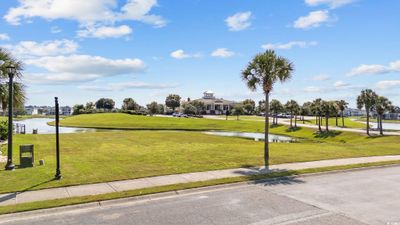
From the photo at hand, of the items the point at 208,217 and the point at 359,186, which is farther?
the point at 359,186

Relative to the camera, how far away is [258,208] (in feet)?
37.8

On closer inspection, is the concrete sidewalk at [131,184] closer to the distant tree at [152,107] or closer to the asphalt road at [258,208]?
the asphalt road at [258,208]

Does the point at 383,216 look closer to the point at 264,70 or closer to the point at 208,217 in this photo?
the point at 208,217

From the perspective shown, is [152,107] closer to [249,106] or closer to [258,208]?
[249,106]

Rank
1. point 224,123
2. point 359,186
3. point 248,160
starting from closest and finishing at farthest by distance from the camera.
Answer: point 359,186 < point 248,160 < point 224,123

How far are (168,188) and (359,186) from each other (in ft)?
26.9

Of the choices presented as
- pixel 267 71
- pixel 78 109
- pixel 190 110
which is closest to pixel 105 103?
pixel 78 109

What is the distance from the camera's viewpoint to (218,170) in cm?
1811

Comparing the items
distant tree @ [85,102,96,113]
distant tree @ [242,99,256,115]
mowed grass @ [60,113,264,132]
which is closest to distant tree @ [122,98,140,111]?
distant tree @ [85,102,96,113]

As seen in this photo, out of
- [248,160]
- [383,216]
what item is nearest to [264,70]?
[248,160]

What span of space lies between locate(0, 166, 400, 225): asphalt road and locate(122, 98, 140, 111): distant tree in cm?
16017

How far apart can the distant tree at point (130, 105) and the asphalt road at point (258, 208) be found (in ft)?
526

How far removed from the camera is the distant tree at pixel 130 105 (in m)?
171

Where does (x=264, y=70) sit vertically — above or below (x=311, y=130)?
above
